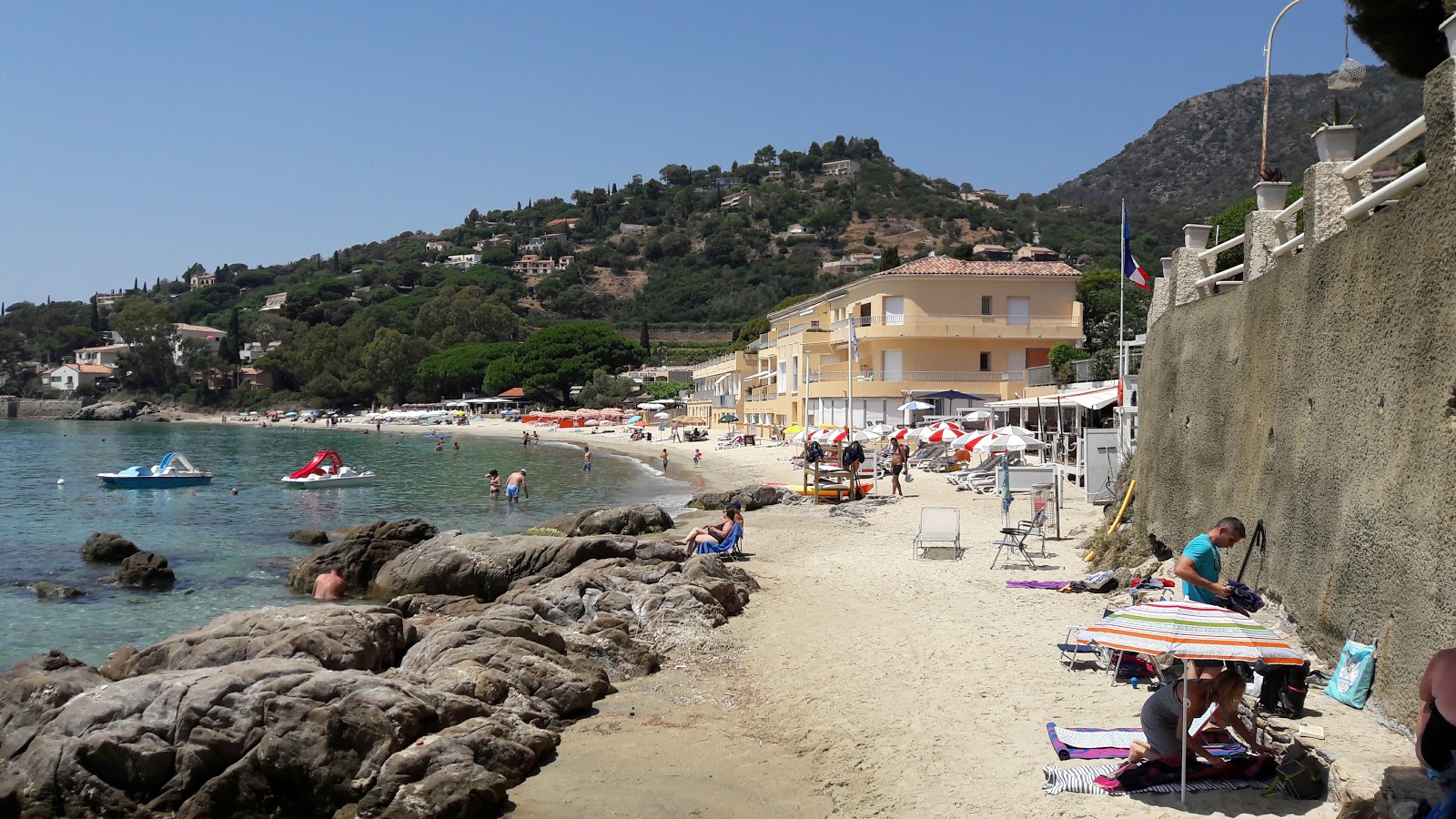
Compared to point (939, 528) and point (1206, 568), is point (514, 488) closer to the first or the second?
point (939, 528)

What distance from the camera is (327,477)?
35938 millimetres

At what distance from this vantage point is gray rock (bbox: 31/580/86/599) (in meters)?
16.0

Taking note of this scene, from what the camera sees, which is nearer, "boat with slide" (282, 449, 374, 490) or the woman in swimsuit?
the woman in swimsuit

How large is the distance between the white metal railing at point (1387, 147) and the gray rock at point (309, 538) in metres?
19.6

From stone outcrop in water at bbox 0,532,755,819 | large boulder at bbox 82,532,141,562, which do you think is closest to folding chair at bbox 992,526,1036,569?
stone outcrop in water at bbox 0,532,755,819

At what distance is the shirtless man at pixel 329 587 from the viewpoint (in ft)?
48.4

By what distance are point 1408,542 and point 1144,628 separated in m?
1.87

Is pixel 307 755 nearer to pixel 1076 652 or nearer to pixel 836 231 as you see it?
pixel 1076 652

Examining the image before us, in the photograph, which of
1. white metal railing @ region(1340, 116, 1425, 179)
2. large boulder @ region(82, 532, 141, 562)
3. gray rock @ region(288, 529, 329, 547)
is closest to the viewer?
white metal railing @ region(1340, 116, 1425, 179)

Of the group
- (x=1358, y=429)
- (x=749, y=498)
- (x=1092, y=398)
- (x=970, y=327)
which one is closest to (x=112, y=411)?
(x=970, y=327)

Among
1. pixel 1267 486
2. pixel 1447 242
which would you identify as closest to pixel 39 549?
pixel 1267 486

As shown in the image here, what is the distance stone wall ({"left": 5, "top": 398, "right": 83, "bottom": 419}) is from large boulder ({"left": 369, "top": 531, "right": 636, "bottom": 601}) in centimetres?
12091

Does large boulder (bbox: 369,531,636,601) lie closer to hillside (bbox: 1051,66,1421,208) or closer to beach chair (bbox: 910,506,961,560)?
beach chair (bbox: 910,506,961,560)

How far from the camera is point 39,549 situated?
21453 millimetres
